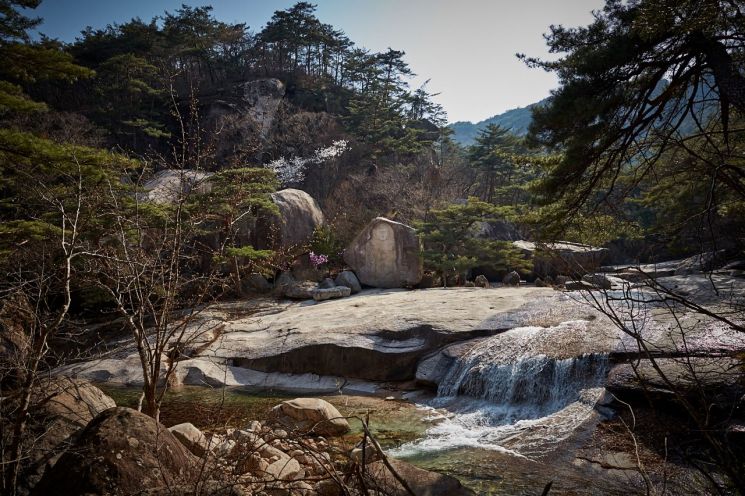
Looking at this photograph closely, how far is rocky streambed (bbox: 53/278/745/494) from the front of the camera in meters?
5.57

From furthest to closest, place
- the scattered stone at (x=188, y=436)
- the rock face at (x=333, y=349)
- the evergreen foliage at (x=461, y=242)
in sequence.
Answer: the evergreen foliage at (x=461, y=242), the rock face at (x=333, y=349), the scattered stone at (x=188, y=436)

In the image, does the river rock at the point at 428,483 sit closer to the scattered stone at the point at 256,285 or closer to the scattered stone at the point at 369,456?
the scattered stone at the point at 369,456

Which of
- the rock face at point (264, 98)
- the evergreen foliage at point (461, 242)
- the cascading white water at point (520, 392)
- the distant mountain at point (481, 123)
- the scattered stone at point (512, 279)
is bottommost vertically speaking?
the cascading white water at point (520, 392)

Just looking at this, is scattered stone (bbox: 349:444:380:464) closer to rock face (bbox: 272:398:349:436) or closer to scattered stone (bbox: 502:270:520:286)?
rock face (bbox: 272:398:349:436)

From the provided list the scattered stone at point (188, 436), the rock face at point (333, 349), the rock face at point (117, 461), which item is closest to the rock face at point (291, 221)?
the rock face at point (333, 349)

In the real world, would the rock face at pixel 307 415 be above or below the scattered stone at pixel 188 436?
below

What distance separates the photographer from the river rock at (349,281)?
15.6 metres

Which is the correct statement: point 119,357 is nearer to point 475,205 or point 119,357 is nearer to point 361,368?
point 361,368

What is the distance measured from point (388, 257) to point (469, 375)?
8139 millimetres

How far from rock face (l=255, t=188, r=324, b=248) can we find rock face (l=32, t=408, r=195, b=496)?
46.1 feet

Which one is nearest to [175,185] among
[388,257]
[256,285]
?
[256,285]

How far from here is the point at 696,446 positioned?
5539mm

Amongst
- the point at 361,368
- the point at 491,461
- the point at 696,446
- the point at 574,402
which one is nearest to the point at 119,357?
the point at 361,368

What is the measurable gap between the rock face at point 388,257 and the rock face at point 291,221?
2398mm
